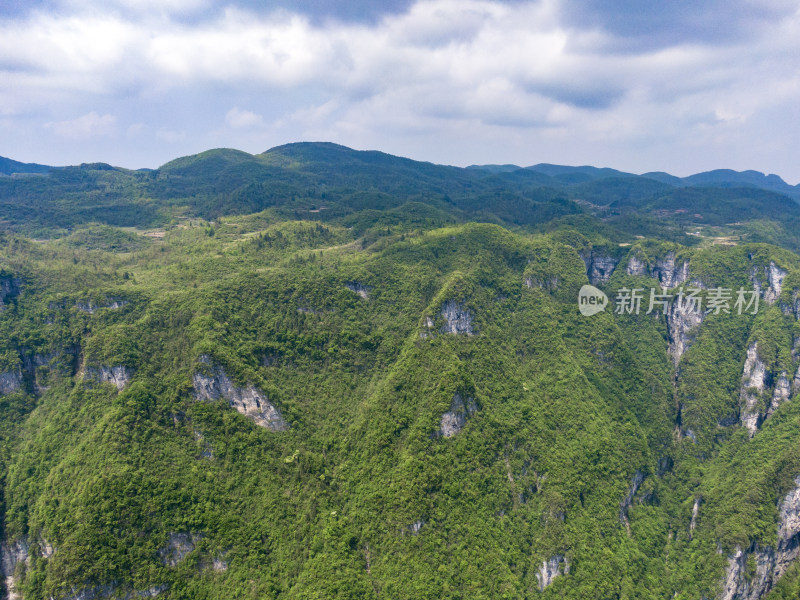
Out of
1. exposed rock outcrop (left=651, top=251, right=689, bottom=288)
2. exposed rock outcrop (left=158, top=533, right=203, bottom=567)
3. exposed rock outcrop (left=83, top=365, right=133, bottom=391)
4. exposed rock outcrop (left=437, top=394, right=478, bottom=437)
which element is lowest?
exposed rock outcrop (left=158, top=533, right=203, bottom=567)

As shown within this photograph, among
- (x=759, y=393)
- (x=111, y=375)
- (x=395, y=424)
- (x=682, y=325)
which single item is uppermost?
(x=682, y=325)

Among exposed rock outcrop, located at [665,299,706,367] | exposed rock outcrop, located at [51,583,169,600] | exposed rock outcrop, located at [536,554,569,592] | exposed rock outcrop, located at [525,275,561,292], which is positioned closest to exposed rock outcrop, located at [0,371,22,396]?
exposed rock outcrop, located at [51,583,169,600]

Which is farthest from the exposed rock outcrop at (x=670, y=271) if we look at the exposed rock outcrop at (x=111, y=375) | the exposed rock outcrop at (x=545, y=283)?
the exposed rock outcrop at (x=111, y=375)

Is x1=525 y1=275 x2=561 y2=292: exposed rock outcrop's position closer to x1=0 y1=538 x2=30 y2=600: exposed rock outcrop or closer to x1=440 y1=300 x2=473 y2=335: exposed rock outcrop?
x1=440 y1=300 x2=473 y2=335: exposed rock outcrop

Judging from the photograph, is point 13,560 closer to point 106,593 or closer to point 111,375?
point 106,593

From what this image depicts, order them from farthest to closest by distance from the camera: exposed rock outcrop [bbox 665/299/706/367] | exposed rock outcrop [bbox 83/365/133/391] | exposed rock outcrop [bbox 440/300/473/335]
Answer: exposed rock outcrop [bbox 665/299/706/367] → exposed rock outcrop [bbox 440/300/473/335] → exposed rock outcrop [bbox 83/365/133/391]

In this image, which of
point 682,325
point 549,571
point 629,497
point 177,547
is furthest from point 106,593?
point 682,325
